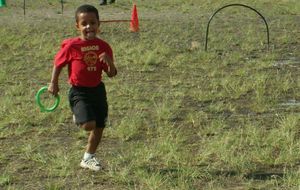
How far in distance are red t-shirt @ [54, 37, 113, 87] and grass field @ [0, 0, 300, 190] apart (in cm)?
77

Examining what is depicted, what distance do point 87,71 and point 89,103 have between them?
28 centimetres

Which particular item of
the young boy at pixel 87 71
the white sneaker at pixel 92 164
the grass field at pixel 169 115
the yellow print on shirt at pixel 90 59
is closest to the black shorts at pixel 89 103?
the young boy at pixel 87 71

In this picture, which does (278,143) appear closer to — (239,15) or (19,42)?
(19,42)

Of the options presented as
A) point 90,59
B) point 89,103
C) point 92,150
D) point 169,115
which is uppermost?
point 90,59

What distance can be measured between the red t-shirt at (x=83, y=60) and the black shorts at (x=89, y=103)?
67 millimetres

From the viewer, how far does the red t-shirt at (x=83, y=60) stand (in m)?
5.00

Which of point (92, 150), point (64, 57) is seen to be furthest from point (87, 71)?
point (92, 150)

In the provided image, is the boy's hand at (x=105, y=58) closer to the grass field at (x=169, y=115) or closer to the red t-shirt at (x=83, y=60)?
the red t-shirt at (x=83, y=60)

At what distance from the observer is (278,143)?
5.77m

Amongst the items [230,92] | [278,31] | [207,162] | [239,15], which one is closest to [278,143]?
[207,162]

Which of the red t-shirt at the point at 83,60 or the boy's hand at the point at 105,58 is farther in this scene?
the red t-shirt at the point at 83,60

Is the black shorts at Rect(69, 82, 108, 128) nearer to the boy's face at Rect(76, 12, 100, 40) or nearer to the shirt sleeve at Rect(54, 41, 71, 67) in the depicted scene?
the shirt sleeve at Rect(54, 41, 71, 67)

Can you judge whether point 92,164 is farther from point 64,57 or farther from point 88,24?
point 88,24

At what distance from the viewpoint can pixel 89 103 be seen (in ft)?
16.7
